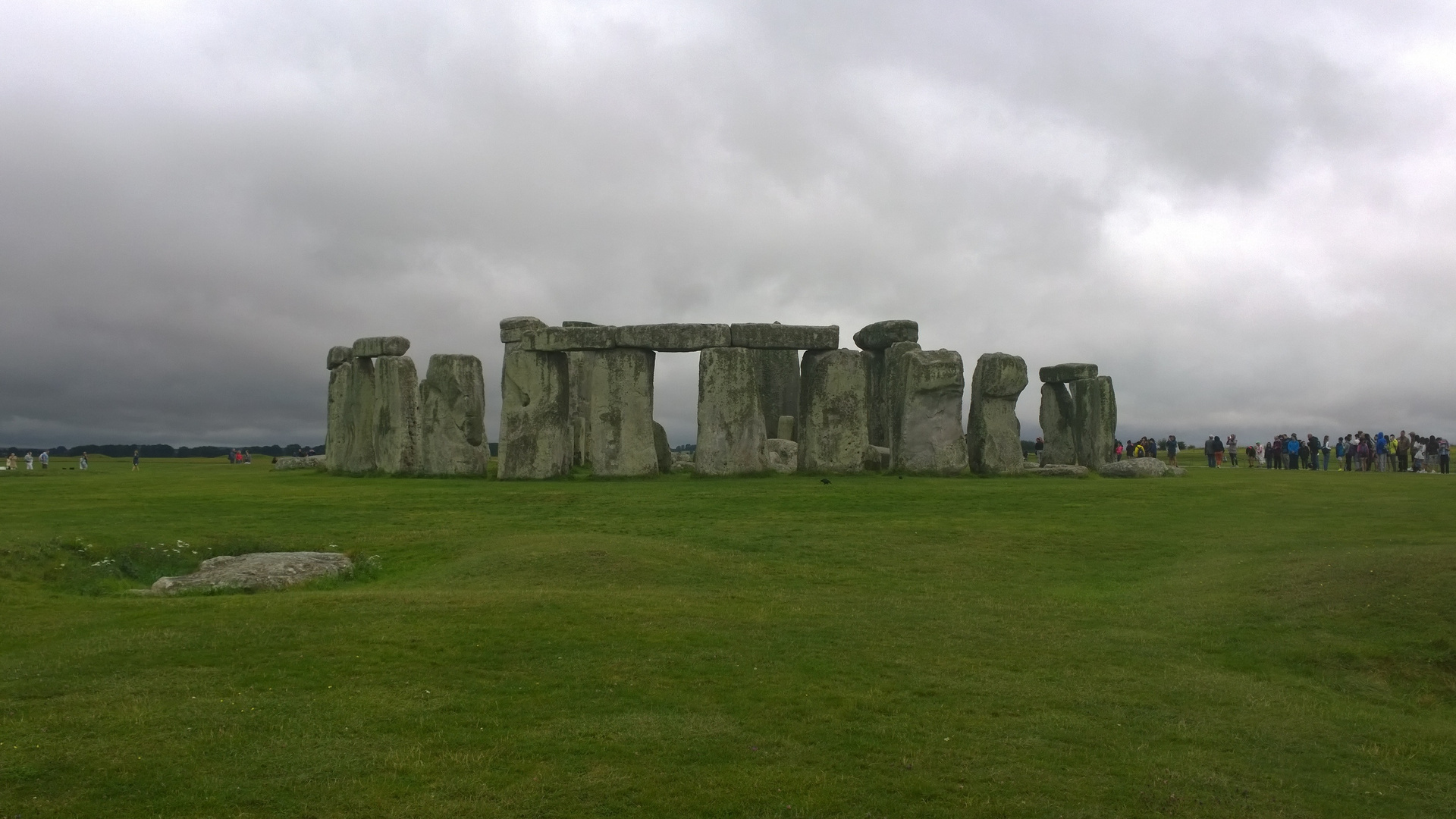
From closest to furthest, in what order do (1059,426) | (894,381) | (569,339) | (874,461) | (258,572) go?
1. (258,572)
2. (569,339)
3. (874,461)
4. (894,381)
5. (1059,426)

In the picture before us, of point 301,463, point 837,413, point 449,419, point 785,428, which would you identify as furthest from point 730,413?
point 301,463

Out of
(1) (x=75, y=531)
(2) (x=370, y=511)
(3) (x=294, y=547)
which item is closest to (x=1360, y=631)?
(3) (x=294, y=547)

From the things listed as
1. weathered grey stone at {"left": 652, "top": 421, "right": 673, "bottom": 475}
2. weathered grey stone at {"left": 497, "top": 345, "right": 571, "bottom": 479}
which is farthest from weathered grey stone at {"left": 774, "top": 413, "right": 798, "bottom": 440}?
weathered grey stone at {"left": 497, "top": 345, "right": 571, "bottom": 479}

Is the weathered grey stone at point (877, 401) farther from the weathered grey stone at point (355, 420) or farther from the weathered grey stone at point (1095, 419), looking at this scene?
the weathered grey stone at point (355, 420)

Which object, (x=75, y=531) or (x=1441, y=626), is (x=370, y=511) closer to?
(x=75, y=531)

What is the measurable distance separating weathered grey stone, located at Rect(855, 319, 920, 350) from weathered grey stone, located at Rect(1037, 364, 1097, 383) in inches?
268

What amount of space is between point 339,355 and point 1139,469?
24.0 metres

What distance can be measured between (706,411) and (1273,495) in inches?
527

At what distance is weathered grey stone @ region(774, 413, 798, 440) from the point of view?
123 ft

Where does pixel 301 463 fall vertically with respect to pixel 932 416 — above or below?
below

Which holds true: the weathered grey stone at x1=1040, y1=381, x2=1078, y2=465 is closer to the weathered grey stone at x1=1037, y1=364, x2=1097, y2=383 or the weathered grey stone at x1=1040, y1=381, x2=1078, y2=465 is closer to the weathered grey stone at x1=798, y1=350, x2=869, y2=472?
the weathered grey stone at x1=1037, y1=364, x2=1097, y2=383

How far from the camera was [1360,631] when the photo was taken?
13.5 meters

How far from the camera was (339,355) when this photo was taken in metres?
35.6

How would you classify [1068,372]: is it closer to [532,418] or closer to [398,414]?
[532,418]
